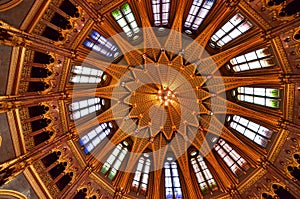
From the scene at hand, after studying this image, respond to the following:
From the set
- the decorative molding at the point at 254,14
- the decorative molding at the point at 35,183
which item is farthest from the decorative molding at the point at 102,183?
the decorative molding at the point at 254,14

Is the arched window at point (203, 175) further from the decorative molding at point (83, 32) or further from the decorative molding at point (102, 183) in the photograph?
the decorative molding at point (83, 32)

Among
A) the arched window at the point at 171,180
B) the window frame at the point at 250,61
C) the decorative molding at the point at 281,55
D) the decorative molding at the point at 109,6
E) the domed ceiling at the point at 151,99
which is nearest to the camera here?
the domed ceiling at the point at 151,99

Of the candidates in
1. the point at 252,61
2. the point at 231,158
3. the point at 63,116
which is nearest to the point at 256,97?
the point at 252,61

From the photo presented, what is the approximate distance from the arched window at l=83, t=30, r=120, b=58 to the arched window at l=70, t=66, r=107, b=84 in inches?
74.7

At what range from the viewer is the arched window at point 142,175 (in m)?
23.7

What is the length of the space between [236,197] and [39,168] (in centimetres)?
1634

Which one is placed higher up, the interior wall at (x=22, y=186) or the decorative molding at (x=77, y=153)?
the decorative molding at (x=77, y=153)

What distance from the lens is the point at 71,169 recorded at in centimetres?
1978

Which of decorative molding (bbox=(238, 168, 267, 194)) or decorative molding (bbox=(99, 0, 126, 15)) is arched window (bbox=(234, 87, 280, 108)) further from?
decorative molding (bbox=(99, 0, 126, 15))

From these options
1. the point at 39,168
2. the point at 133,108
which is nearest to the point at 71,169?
the point at 39,168

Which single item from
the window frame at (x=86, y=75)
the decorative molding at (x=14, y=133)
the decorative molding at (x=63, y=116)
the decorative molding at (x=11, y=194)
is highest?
the window frame at (x=86, y=75)

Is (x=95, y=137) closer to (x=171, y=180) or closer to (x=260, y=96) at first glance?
(x=171, y=180)

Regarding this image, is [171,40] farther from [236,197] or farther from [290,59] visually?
[236,197]

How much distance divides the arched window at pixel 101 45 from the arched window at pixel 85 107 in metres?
4.78
